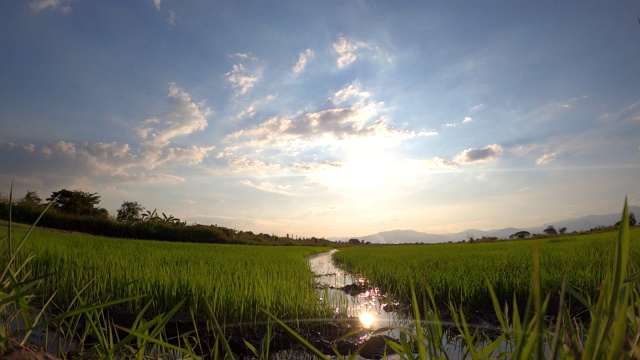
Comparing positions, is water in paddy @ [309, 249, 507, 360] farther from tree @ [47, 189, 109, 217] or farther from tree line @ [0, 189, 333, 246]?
tree @ [47, 189, 109, 217]

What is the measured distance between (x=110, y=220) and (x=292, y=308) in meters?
27.7

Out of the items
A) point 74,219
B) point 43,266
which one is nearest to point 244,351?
point 43,266

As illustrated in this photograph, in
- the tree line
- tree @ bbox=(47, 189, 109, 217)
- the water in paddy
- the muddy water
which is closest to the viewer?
the water in paddy

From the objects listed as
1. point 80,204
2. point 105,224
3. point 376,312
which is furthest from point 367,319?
point 80,204

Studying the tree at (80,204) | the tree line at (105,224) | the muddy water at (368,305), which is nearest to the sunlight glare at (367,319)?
the muddy water at (368,305)

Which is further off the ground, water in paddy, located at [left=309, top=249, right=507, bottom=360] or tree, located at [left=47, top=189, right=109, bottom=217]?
tree, located at [left=47, top=189, right=109, bottom=217]

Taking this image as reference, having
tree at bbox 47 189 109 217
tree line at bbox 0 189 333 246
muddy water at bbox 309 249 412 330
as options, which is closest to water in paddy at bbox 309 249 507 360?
muddy water at bbox 309 249 412 330

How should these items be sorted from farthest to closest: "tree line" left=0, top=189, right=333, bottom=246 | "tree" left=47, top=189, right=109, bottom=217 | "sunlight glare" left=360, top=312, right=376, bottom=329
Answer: "tree" left=47, top=189, right=109, bottom=217, "tree line" left=0, top=189, right=333, bottom=246, "sunlight glare" left=360, top=312, right=376, bottom=329

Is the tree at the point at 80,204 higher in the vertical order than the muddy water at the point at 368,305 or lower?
higher

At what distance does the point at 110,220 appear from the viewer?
2827cm

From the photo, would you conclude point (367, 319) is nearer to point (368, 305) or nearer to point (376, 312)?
point (376, 312)

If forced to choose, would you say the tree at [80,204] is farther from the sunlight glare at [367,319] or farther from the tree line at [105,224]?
the sunlight glare at [367,319]

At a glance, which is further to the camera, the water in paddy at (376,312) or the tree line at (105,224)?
the tree line at (105,224)

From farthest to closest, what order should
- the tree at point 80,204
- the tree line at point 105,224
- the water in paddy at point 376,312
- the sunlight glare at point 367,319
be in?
the tree at point 80,204 < the tree line at point 105,224 < the sunlight glare at point 367,319 < the water in paddy at point 376,312
